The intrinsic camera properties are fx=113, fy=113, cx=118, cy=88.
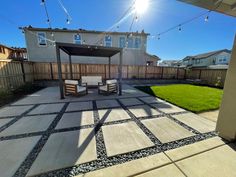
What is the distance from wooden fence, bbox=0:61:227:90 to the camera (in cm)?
699

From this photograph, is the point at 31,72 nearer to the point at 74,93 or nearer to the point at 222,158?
the point at 74,93

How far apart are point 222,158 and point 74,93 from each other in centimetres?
594

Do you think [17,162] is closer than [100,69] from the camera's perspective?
Yes

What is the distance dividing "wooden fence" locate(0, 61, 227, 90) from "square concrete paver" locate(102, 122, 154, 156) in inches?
273

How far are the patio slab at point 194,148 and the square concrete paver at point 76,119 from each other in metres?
2.24

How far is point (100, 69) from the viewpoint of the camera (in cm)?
1109

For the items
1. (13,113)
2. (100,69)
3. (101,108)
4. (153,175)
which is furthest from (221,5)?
(100,69)

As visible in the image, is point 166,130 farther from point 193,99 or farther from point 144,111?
point 193,99

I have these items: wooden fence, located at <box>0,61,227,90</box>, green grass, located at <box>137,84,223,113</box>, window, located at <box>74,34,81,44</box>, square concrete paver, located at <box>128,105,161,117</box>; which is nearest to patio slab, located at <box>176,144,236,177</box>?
square concrete paver, located at <box>128,105,161,117</box>

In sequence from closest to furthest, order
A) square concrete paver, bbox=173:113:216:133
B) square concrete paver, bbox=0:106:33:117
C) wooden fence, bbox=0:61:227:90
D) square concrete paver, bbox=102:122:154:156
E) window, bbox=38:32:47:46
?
square concrete paver, bbox=102:122:154:156
square concrete paver, bbox=173:113:216:133
square concrete paver, bbox=0:106:33:117
wooden fence, bbox=0:61:227:90
window, bbox=38:32:47:46

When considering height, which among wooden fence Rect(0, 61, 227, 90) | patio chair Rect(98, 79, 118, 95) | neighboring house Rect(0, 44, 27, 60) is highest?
neighboring house Rect(0, 44, 27, 60)

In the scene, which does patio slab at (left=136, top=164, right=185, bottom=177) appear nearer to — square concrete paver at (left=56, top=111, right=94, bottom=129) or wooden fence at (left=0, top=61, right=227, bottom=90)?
square concrete paver at (left=56, top=111, right=94, bottom=129)

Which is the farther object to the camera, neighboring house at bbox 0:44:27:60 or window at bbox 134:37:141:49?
neighboring house at bbox 0:44:27:60

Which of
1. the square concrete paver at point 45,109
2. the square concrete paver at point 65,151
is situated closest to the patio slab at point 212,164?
the square concrete paver at point 65,151
